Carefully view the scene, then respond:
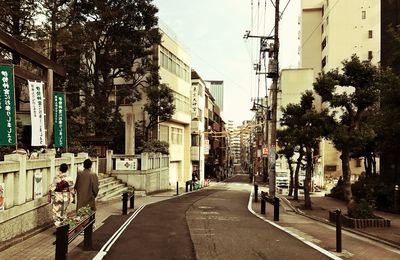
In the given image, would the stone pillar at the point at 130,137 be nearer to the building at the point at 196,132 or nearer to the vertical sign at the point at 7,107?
the vertical sign at the point at 7,107

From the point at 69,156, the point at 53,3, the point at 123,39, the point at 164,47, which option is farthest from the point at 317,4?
the point at 69,156

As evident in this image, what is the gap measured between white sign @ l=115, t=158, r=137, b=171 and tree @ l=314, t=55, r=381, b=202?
46.3 ft

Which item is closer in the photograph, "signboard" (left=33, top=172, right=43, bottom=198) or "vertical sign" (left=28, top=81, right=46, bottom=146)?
"signboard" (left=33, top=172, right=43, bottom=198)

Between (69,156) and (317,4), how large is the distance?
65.9 m

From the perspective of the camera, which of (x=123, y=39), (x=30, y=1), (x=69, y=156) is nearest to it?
(x=69, y=156)

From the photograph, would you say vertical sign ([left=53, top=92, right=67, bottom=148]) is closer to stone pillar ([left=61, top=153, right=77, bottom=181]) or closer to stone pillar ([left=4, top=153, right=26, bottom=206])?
stone pillar ([left=61, top=153, right=77, bottom=181])

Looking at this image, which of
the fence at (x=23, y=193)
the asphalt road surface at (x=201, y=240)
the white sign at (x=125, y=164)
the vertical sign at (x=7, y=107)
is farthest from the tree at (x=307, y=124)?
the vertical sign at (x=7, y=107)

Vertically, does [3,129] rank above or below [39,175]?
above

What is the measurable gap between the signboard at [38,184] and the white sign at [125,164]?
52.0ft

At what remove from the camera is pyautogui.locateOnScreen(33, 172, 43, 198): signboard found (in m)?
12.1

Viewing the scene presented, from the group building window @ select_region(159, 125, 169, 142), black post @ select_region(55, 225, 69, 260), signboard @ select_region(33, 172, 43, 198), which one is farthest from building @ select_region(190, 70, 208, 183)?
black post @ select_region(55, 225, 69, 260)

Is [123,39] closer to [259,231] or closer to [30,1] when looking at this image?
[30,1]

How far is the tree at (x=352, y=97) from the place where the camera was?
17.9m

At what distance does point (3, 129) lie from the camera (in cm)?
1223
